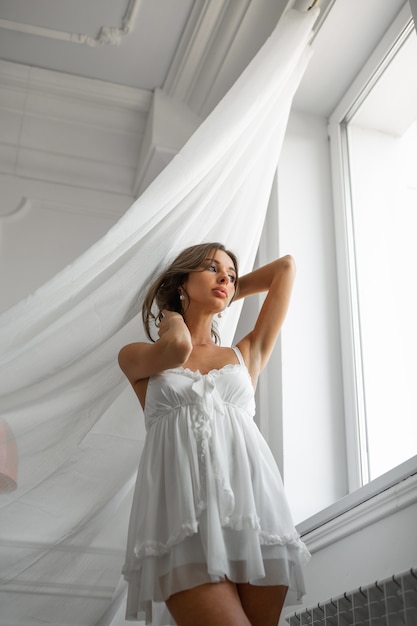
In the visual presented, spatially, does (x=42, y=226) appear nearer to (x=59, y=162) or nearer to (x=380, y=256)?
(x=59, y=162)

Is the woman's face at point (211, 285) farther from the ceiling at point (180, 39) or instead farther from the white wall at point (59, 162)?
the white wall at point (59, 162)

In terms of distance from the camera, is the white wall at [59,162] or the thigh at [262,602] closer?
the thigh at [262,602]

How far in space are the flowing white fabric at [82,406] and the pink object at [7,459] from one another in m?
0.01

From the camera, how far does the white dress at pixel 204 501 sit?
148 centimetres

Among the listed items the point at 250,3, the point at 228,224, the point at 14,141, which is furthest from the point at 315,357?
the point at 14,141

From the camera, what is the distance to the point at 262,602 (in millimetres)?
1560

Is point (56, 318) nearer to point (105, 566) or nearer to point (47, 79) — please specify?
point (105, 566)

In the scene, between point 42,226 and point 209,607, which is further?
point 42,226

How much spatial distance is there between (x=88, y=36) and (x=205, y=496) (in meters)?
2.31

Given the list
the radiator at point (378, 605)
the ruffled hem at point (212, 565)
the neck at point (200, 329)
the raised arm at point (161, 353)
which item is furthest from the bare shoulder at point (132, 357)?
the radiator at point (378, 605)

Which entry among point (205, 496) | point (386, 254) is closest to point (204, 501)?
point (205, 496)

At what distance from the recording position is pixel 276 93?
2316 millimetres

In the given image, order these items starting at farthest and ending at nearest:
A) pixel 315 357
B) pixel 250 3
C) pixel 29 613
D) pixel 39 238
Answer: pixel 39 238 → pixel 250 3 → pixel 315 357 → pixel 29 613

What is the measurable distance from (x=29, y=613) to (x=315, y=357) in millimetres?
1272
